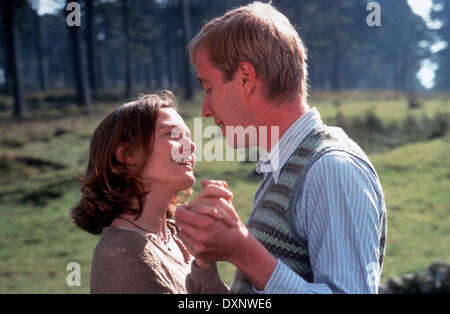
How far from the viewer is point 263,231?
218 centimetres

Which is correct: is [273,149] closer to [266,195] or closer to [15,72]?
[266,195]

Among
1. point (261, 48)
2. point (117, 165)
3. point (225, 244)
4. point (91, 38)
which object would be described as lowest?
point (225, 244)

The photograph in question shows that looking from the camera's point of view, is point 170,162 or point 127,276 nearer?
point 127,276

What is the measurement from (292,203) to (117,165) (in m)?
1.19

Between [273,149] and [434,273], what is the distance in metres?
5.49

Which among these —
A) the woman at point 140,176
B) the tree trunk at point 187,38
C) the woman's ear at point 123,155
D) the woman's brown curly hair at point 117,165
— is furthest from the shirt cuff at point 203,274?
the tree trunk at point 187,38

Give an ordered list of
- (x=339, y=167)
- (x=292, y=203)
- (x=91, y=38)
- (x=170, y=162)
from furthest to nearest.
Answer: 1. (x=91, y=38)
2. (x=170, y=162)
3. (x=292, y=203)
4. (x=339, y=167)

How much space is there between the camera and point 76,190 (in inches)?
489

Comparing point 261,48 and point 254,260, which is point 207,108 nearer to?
point 261,48

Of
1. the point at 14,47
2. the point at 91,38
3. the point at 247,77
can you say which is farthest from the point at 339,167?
the point at 91,38

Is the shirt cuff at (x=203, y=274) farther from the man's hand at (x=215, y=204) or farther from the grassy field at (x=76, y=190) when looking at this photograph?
the grassy field at (x=76, y=190)

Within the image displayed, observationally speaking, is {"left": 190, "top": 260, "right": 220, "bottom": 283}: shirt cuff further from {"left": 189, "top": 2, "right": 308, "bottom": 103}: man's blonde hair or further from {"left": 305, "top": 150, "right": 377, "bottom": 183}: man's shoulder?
{"left": 189, "top": 2, "right": 308, "bottom": 103}: man's blonde hair

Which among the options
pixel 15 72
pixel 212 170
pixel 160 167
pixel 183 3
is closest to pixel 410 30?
pixel 183 3

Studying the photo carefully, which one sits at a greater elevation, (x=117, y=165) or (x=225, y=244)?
(x=117, y=165)
